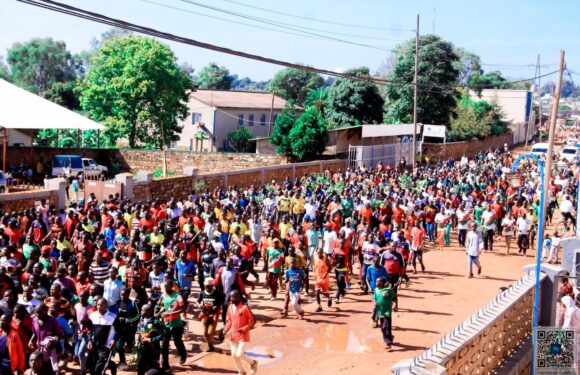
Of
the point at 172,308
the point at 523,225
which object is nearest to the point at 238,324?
the point at 172,308

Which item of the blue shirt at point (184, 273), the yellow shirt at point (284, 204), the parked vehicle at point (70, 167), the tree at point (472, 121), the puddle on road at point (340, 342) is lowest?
the puddle on road at point (340, 342)

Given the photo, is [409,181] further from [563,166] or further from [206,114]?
[206,114]

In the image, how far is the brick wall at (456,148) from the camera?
4706 centimetres

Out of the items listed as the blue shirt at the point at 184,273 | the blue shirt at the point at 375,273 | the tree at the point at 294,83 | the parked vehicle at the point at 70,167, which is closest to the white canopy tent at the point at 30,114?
the parked vehicle at the point at 70,167

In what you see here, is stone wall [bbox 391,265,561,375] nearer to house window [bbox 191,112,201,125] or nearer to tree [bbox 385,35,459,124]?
tree [bbox 385,35,459,124]

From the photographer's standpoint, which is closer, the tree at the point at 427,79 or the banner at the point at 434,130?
the banner at the point at 434,130

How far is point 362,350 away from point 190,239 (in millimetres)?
4802

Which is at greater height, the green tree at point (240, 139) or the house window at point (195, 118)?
the house window at point (195, 118)

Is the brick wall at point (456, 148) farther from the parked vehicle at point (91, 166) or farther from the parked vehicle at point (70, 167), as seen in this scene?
the parked vehicle at point (70, 167)

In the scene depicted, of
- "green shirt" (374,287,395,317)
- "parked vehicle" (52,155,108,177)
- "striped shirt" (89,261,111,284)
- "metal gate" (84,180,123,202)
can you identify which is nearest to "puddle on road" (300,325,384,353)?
Answer: "green shirt" (374,287,395,317)

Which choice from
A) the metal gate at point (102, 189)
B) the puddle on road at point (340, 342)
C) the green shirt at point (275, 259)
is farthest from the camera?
the metal gate at point (102, 189)

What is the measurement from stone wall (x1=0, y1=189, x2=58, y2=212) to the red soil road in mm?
8515

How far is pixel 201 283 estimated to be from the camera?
13.7 metres

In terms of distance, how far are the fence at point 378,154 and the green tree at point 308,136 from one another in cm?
181
